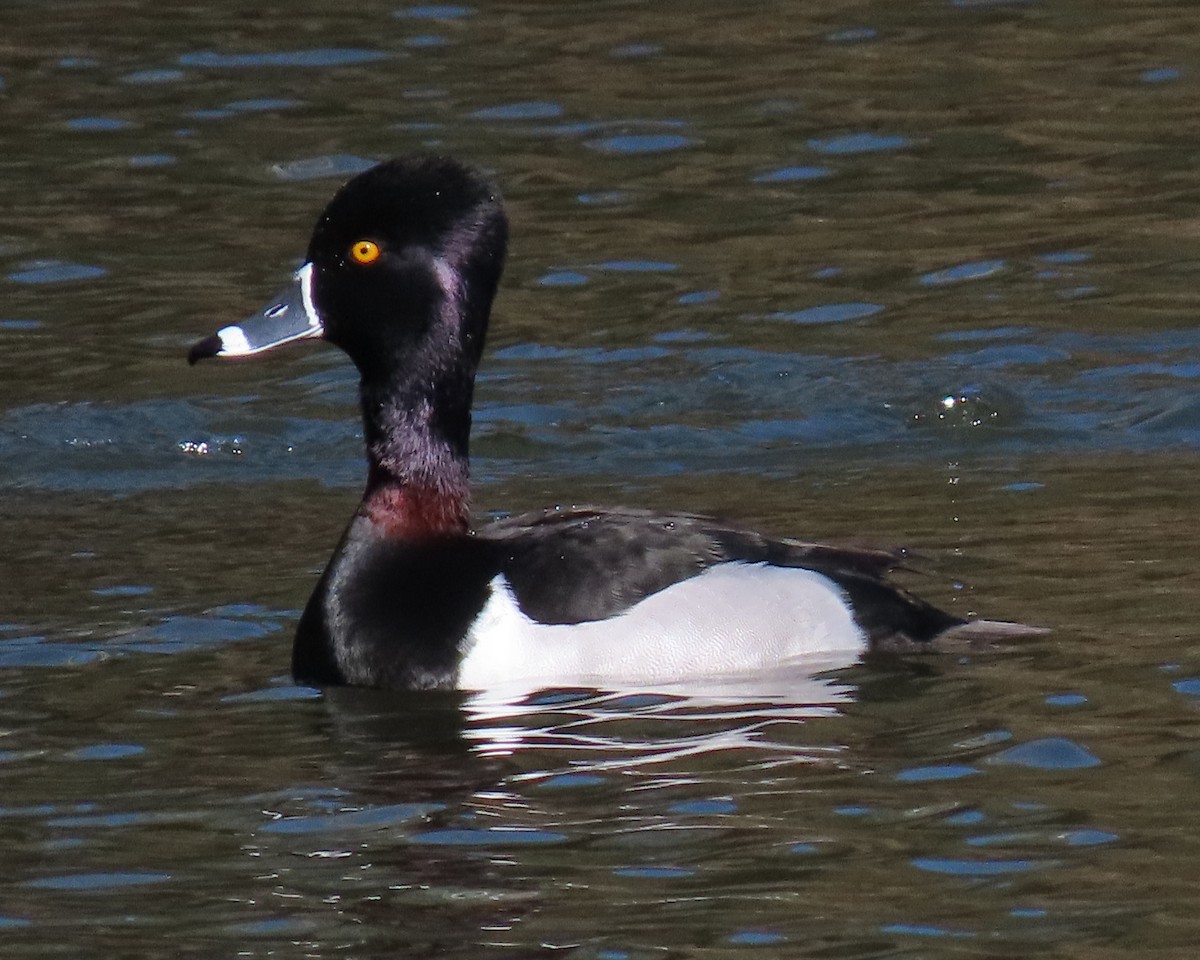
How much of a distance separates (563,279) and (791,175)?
166cm

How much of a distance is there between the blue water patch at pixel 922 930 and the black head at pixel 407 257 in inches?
119

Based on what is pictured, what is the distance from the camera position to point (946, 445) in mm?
10438

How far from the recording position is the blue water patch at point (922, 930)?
216 inches

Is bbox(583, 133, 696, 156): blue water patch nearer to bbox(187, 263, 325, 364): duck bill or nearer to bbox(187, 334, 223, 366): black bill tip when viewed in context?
bbox(187, 263, 325, 364): duck bill

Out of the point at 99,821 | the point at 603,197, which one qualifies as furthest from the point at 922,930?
the point at 603,197

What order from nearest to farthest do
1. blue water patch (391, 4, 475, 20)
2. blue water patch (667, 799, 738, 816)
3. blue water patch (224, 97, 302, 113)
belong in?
blue water patch (667, 799, 738, 816), blue water patch (224, 97, 302, 113), blue water patch (391, 4, 475, 20)

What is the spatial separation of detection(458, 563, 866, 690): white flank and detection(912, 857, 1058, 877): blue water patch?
1799 mm

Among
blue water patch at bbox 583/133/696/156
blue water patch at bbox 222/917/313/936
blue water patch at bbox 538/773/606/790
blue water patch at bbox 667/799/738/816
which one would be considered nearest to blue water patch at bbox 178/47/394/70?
blue water patch at bbox 583/133/696/156

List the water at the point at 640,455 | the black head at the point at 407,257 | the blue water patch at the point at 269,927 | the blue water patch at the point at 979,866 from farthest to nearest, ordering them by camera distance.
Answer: the black head at the point at 407,257 → the water at the point at 640,455 → the blue water patch at the point at 979,866 → the blue water patch at the point at 269,927

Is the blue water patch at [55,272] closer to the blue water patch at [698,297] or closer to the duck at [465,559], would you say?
the blue water patch at [698,297]

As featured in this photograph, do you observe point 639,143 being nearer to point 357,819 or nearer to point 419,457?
point 419,457

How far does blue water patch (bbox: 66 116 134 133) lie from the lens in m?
14.7

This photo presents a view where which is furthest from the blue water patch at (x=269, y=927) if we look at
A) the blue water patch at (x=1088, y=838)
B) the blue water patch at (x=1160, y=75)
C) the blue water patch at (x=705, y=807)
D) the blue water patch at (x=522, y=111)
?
the blue water patch at (x=1160, y=75)

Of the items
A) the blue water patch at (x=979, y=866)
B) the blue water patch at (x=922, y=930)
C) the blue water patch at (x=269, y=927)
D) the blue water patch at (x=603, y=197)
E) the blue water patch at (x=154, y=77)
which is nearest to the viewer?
the blue water patch at (x=922, y=930)
